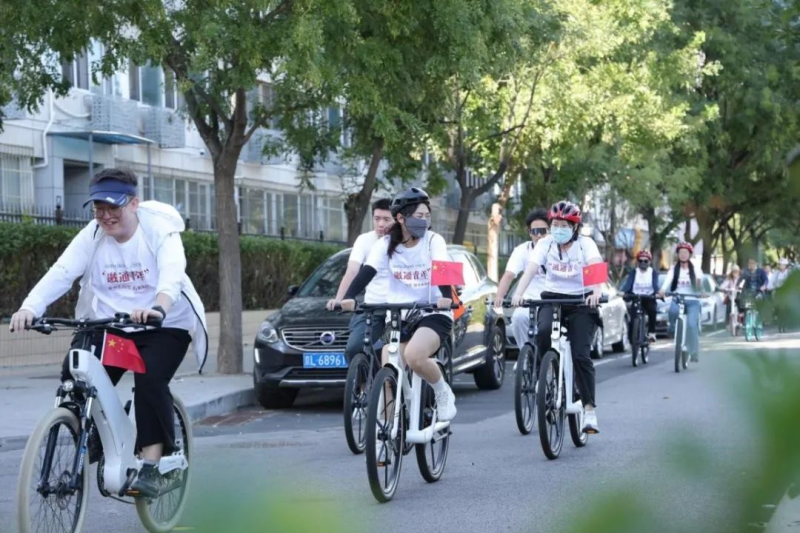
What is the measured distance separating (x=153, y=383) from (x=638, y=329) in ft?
49.8

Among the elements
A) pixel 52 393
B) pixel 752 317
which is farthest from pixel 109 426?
pixel 52 393

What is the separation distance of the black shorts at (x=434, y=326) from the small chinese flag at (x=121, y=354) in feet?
8.05

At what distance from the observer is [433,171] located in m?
32.5

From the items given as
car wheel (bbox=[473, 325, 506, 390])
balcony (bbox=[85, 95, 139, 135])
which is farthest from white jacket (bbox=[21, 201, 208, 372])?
balcony (bbox=[85, 95, 139, 135])

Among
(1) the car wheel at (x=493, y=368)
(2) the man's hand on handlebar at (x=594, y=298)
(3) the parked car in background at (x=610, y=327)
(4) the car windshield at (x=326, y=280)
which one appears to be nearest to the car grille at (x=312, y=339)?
(4) the car windshield at (x=326, y=280)

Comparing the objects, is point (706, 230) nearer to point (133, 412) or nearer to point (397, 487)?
point (133, 412)

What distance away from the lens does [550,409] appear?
9.88 meters

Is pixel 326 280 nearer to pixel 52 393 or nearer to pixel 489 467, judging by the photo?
pixel 52 393

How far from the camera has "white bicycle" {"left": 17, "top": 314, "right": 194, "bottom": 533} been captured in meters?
5.73

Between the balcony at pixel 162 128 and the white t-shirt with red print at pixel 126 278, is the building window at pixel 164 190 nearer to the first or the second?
the balcony at pixel 162 128

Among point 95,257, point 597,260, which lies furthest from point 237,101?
point 95,257

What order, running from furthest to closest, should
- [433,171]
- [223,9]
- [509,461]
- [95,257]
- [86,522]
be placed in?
[433,171] < [223,9] < [509,461] < [86,522] < [95,257]

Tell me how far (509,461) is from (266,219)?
30311 mm

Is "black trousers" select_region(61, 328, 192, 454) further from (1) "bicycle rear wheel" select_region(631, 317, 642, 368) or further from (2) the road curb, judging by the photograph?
(1) "bicycle rear wheel" select_region(631, 317, 642, 368)
